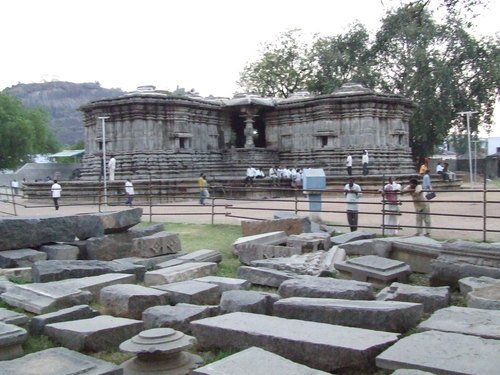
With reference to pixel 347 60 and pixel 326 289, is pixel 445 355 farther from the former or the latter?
pixel 347 60

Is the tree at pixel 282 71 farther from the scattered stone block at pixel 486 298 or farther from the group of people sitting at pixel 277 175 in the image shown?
the scattered stone block at pixel 486 298

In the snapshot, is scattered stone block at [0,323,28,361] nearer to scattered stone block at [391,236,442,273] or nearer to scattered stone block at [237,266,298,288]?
scattered stone block at [237,266,298,288]

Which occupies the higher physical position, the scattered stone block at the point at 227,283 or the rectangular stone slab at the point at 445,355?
the rectangular stone slab at the point at 445,355

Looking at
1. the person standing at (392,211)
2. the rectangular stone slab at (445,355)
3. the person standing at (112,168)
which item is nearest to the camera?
the rectangular stone slab at (445,355)

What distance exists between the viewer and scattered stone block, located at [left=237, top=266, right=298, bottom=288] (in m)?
7.01

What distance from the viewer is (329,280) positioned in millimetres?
6148

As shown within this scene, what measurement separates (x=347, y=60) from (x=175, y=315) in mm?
35229

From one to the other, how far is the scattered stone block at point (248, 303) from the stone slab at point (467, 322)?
1543 mm

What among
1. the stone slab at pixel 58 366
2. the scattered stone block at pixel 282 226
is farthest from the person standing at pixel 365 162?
the stone slab at pixel 58 366

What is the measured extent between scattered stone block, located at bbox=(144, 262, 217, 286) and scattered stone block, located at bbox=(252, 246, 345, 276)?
734mm

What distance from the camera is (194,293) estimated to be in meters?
6.03

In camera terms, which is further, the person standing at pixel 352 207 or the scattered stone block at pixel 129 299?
the person standing at pixel 352 207

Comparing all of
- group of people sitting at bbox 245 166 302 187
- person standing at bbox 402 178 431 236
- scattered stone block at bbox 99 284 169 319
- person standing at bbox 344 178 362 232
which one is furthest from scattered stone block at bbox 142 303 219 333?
group of people sitting at bbox 245 166 302 187

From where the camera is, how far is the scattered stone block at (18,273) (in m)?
7.47
